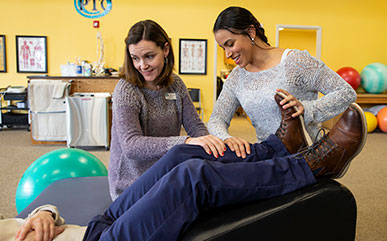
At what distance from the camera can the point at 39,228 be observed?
1159 mm

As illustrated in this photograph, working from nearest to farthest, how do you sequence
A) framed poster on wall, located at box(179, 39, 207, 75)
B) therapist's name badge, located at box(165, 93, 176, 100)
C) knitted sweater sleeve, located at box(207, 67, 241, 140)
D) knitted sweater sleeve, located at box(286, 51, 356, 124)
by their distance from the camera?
1. knitted sweater sleeve, located at box(286, 51, 356, 124)
2. therapist's name badge, located at box(165, 93, 176, 100)
3. knitted sweater sleeve, located at box(207, 67, 241, 140)
4. framed poster on wall, located at box(179, 39, 207, 75)

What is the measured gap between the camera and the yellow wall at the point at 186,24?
6.12 m

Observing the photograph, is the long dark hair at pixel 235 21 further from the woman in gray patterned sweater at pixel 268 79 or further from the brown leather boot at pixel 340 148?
the brown leather boot at pixel 340 148

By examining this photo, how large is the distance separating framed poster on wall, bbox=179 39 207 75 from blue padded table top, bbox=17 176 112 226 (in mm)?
4580

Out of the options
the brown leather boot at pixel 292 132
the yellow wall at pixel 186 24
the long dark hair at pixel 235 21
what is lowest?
the brown leather boot at pixel 292 132

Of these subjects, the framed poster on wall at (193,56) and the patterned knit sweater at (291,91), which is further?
the framed poster on wall at (193,56)

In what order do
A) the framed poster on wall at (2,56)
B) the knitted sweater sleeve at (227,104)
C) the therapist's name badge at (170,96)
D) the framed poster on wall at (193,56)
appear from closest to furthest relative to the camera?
the therapist's name badge at (170,96) < the knitted sweater sleeve at (227,104) < the framed poster on wall at (2,56) < the framed poster on wall at (193,56)

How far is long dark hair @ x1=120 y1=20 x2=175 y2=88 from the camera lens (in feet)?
4.86

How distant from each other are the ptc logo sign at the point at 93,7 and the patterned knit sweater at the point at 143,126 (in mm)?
4965

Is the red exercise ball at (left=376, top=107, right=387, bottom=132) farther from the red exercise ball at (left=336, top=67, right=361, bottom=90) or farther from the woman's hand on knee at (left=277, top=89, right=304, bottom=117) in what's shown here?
the woman's hand on knee at (left=277, top=89, right=304, bottom=117)

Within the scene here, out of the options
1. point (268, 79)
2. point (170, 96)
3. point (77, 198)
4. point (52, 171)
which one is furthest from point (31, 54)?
point (268, 79)

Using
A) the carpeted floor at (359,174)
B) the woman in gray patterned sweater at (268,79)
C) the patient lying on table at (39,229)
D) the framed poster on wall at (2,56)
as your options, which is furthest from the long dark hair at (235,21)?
the framed poster on wall at (2,56)

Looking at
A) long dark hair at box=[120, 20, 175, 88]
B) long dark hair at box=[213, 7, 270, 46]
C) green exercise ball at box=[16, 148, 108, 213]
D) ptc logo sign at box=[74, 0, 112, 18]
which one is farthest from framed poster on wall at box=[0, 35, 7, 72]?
long dark hair at box=[213, 7, 270, 46]

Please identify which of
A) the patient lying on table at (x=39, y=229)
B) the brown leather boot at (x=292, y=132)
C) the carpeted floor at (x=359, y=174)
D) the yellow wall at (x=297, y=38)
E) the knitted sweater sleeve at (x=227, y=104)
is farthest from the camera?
the yellow wall at (x=297, y=38)
